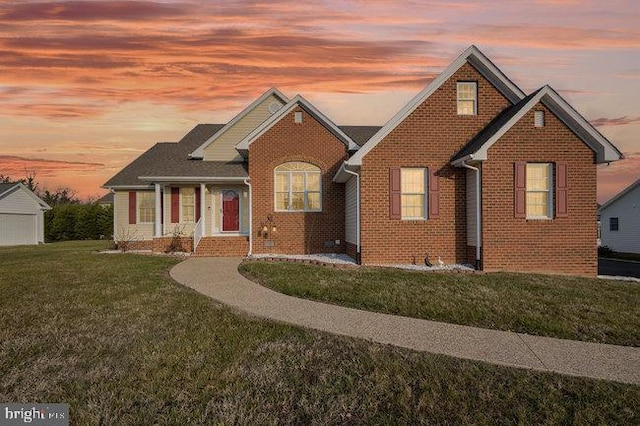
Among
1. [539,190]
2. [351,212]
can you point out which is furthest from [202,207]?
[539,190]

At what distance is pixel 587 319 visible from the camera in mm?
8039

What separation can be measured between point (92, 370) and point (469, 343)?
15.9ft

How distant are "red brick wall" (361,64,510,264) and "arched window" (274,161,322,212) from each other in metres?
4.19

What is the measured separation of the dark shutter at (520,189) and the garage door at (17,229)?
36.1 meters

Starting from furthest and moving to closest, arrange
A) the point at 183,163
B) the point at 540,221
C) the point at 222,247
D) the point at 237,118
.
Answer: the point at 237,118 → the point at 183,163 → the point at 222,247 → the point at 540,221

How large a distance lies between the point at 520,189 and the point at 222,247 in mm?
11007

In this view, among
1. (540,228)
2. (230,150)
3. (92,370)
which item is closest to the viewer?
(92,370)

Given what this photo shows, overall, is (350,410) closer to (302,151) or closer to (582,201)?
(582,201)

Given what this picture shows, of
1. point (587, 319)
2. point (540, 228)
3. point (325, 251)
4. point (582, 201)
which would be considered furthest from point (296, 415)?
point (325, 251)

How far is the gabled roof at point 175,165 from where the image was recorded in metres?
19.8

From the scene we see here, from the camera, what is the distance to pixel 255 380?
17.2 ft

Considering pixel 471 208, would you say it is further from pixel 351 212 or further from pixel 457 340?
pixel 457 340

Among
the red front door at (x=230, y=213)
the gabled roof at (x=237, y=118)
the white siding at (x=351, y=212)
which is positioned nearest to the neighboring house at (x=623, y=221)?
the white siding at (x=351, y=212)

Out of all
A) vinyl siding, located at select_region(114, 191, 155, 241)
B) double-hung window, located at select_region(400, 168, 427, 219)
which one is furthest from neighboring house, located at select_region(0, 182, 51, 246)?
double-hung window, located at select_region(400, 168, 427, 219)
